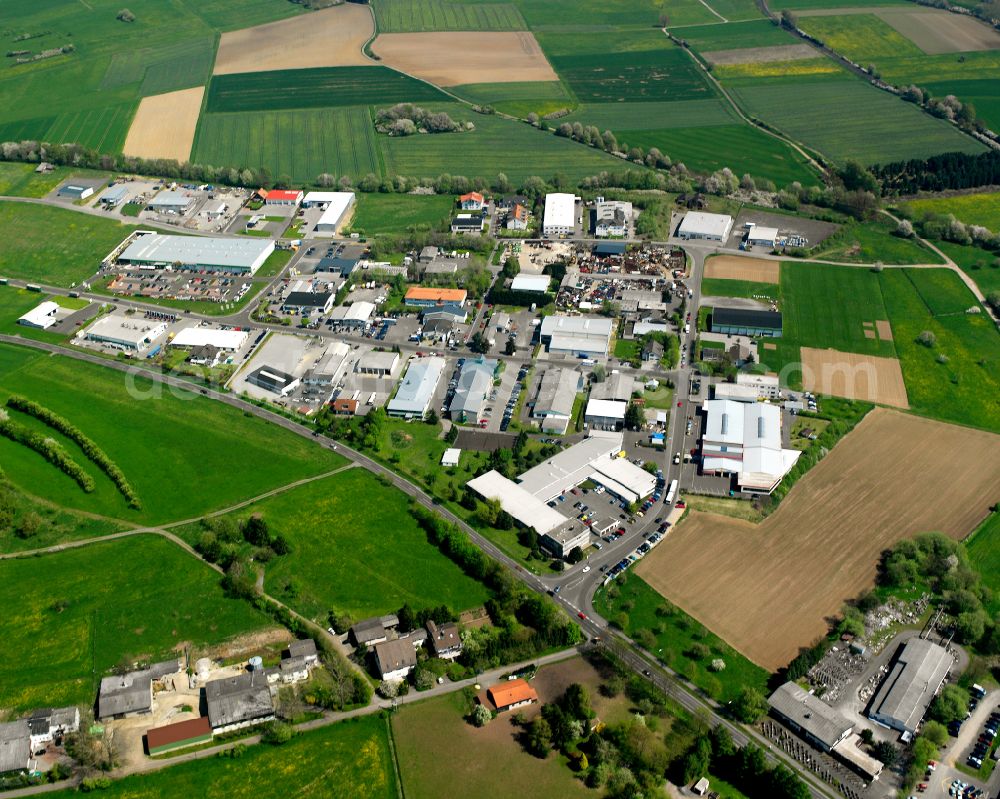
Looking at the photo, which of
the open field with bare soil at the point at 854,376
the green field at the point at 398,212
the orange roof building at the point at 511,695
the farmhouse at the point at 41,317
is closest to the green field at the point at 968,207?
the open field with bare soil at the point at 854,376

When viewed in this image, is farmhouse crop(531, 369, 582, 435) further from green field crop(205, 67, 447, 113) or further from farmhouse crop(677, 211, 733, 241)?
green field crop(205, 67, 447, 113)

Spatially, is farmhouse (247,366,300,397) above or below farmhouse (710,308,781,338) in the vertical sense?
below

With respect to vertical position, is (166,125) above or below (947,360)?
below

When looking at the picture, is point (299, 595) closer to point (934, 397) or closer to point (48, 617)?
point (48, 617)

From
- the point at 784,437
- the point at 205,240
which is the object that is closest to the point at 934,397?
the point at 784,437

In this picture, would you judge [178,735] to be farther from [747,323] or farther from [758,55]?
[758,55]

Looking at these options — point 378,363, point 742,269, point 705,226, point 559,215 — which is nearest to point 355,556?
point 378,363

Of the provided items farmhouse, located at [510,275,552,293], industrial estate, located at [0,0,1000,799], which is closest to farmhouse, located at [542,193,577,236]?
industrial estate, located at [0,0,1000,799]
